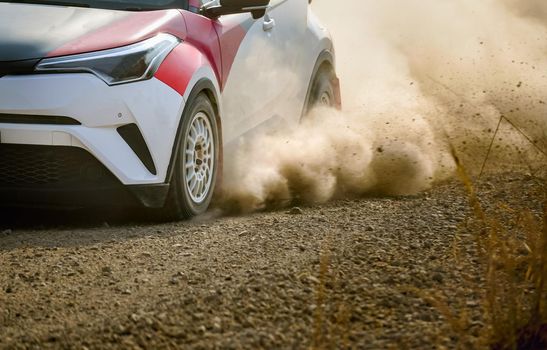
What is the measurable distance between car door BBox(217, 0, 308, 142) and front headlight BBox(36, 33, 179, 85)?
2.48 feet

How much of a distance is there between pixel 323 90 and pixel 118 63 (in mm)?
2953

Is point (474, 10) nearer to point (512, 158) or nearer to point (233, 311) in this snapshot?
point (512, 158)

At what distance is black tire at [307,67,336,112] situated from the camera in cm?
953

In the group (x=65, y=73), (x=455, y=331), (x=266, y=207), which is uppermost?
(x=65, y=73)

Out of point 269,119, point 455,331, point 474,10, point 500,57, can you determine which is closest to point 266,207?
point 269,119

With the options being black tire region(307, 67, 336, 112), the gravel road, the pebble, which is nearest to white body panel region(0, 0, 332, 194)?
the gravel road

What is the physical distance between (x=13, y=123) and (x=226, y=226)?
49.3 inches

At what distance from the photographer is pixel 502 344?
15.3 feet

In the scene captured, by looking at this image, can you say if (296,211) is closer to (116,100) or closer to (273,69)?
(273,69)

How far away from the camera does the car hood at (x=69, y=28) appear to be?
273 inches

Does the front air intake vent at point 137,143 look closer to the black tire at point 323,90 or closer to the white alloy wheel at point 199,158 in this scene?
the white alloy wheel at point 199,158

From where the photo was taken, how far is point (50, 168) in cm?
702

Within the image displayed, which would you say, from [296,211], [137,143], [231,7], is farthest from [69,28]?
[296,211]

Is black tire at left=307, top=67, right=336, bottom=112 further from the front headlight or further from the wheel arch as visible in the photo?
the front headlight
